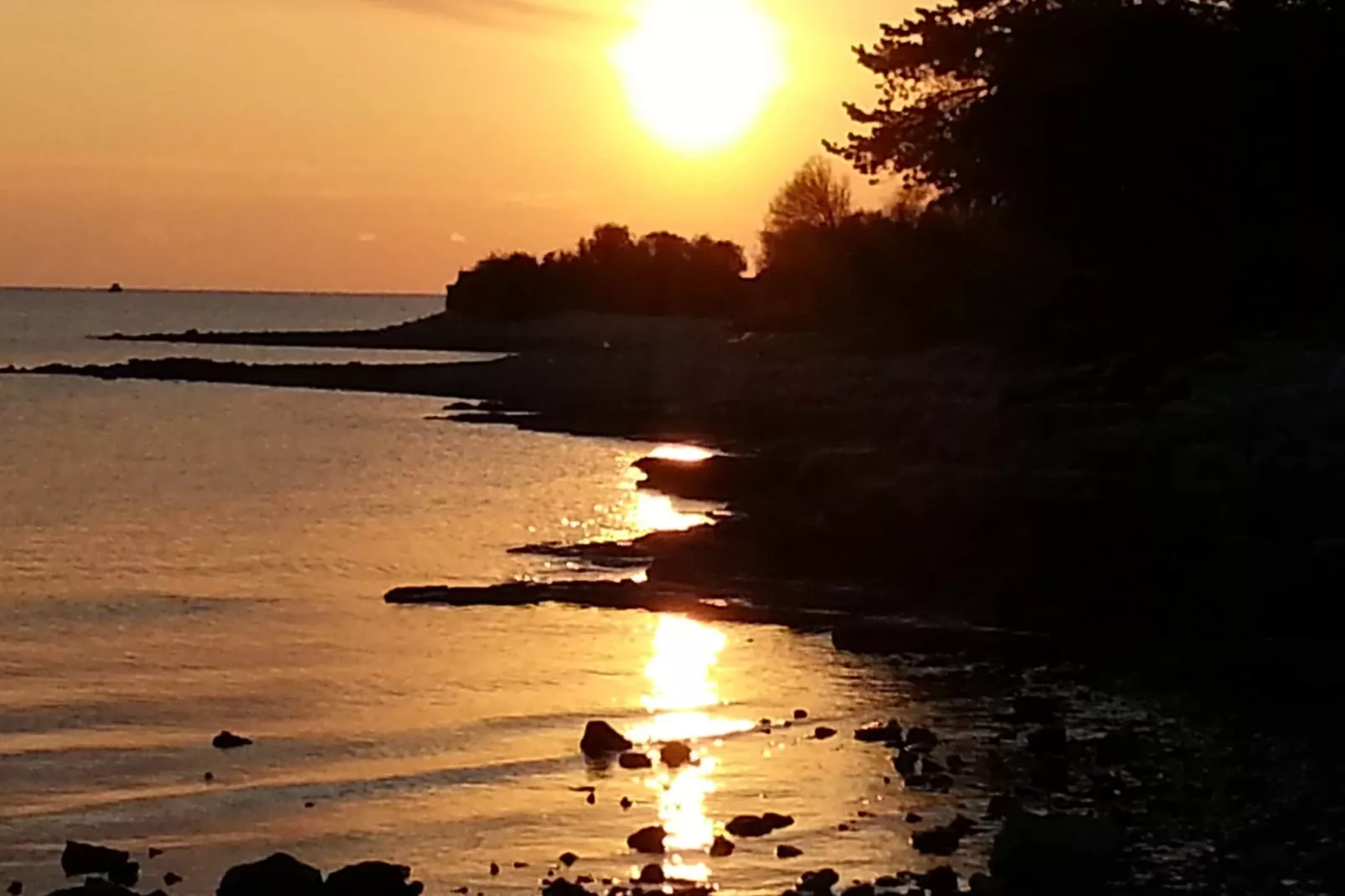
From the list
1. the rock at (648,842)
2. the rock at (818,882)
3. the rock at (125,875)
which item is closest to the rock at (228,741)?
the rock at (125,875)

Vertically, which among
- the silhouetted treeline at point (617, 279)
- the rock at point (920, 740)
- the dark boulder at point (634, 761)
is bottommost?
the dark boulder at point (634, 761)

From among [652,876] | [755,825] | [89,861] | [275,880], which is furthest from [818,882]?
[89,861]

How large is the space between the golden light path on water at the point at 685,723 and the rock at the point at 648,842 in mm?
113

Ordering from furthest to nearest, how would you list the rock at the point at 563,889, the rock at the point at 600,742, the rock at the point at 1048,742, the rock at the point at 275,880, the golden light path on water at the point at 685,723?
the rock at the point at 1048,742
the rock at the point at 600,742
the golden light path on water at the point at 685,723
the rock at the point at 563,889
the rock at the point at 275,880

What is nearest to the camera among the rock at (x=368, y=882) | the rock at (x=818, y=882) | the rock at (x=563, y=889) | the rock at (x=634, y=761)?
the rock at (x=368, y=882)

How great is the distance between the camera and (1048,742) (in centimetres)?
1948

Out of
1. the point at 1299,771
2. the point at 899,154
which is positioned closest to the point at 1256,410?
the point at 899,154

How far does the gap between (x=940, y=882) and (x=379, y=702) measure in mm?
9499

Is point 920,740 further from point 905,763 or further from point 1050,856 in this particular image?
point 1050,856

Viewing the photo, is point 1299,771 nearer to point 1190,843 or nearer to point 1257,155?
point 1190,843

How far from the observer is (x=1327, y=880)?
14.8 meters

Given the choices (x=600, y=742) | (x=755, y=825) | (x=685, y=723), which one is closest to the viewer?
(x=755, y=825)

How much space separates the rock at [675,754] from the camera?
18.7m

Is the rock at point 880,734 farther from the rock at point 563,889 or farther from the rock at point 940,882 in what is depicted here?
the rock at point 563,889
